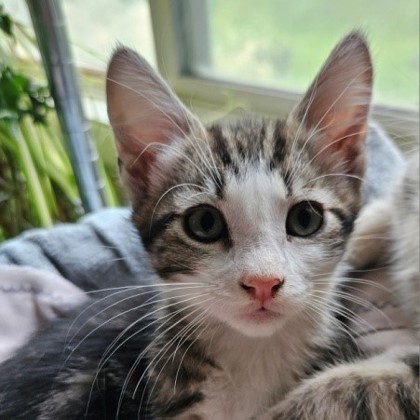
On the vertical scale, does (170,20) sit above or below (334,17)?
above

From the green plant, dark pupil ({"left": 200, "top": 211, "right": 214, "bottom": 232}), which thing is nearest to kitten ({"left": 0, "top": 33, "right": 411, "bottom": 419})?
dark pupil ({"left": 200, "top": 211, "right": 214, "bottom": 232})

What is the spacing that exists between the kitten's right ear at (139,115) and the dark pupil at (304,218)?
242 mm

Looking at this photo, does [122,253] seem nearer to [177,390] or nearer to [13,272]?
[13,272]

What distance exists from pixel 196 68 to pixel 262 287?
4.84ft

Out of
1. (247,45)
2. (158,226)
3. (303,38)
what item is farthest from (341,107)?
(247,45)

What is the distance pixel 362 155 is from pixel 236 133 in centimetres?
21

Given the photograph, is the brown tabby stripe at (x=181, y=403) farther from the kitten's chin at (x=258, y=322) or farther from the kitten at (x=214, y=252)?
the kitten's chin at (x=258, y=322)

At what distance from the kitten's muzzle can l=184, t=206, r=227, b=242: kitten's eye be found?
0.32 ft

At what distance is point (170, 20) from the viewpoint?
2043 millimetres

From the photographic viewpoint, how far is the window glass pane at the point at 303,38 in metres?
1.57

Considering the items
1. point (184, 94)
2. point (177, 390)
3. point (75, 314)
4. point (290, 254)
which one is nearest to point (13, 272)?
point (75, 314)

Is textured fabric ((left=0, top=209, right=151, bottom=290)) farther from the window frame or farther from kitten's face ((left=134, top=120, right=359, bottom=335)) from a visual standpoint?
the window frame

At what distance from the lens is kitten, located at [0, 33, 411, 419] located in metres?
0.86

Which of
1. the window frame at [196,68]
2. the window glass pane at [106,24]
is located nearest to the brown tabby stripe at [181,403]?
the window frame at [196,68]
